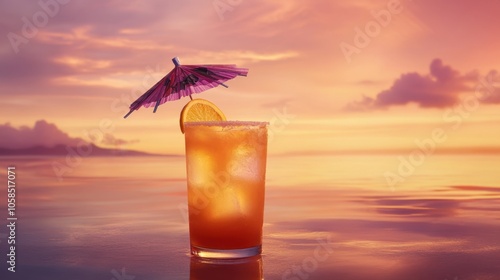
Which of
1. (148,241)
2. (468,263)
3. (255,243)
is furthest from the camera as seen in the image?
(148,241)

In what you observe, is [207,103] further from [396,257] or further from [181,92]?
[396,257]

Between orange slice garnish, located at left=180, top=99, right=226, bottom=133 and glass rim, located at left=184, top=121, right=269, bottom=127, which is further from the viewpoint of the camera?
orange slice garnish, located at left=180, top=99, right=226, bottom=133

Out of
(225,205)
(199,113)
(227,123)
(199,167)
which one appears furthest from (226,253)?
(199,113)

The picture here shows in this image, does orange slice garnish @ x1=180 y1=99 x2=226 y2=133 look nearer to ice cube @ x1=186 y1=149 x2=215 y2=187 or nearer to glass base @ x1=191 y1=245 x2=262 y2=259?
ice cube @ x1=186 y1=149 x2=215 y2=187

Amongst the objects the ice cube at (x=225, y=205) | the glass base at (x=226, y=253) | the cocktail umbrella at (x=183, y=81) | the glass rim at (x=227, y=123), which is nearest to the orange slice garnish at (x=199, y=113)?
the glass rim at (x=227, y=123)

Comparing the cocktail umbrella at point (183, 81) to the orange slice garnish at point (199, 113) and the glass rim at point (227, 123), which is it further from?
the glass rim at point (227, 123)

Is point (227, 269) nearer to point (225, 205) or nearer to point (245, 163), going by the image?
point (225, 205)

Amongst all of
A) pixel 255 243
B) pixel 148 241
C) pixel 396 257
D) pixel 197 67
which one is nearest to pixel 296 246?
pixel 255 243

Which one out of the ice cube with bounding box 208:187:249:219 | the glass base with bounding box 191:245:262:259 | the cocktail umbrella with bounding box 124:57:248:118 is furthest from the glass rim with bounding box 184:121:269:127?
the glass base with bounding box 191:245:262:259
